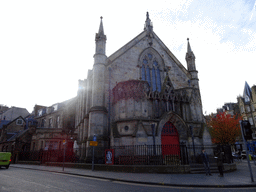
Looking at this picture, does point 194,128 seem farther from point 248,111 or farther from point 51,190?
point 248,111

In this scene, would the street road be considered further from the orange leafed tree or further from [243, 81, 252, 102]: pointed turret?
[243, 81, 252, 102]: pointed turret

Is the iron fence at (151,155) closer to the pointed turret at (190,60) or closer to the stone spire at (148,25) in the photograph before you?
the pointed turret at (190,60)

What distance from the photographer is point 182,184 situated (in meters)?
8.08

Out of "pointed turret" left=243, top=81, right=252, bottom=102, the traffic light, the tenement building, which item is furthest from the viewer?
"pointed turret" left=243, top=81, right=252, bottom=102

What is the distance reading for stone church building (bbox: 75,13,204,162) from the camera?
16016mm

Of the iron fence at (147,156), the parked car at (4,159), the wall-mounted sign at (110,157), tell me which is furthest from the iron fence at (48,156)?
the iron fence at (147,156)

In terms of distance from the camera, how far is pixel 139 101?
54.1ft

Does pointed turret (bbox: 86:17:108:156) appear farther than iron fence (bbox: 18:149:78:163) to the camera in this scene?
No

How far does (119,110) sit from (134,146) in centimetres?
382

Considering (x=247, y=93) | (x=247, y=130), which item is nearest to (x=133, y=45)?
(x=247, y=130)

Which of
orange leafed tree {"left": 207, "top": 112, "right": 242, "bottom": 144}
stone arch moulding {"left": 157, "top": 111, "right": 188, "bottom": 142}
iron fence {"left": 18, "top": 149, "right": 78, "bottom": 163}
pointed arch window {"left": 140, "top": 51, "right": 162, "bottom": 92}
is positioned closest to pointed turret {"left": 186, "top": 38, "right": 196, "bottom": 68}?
pointed arch window {"left": 140, "top": 51, "right": 162, "bottom": 92}

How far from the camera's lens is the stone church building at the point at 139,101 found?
16.0 metres

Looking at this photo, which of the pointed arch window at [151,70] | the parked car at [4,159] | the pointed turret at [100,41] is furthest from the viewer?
the pointed arch window at [151,70]

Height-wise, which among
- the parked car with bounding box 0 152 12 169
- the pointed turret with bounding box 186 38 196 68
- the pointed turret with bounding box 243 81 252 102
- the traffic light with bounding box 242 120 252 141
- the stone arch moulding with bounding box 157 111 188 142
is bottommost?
the parked car with bounding box 0 152 12 169
